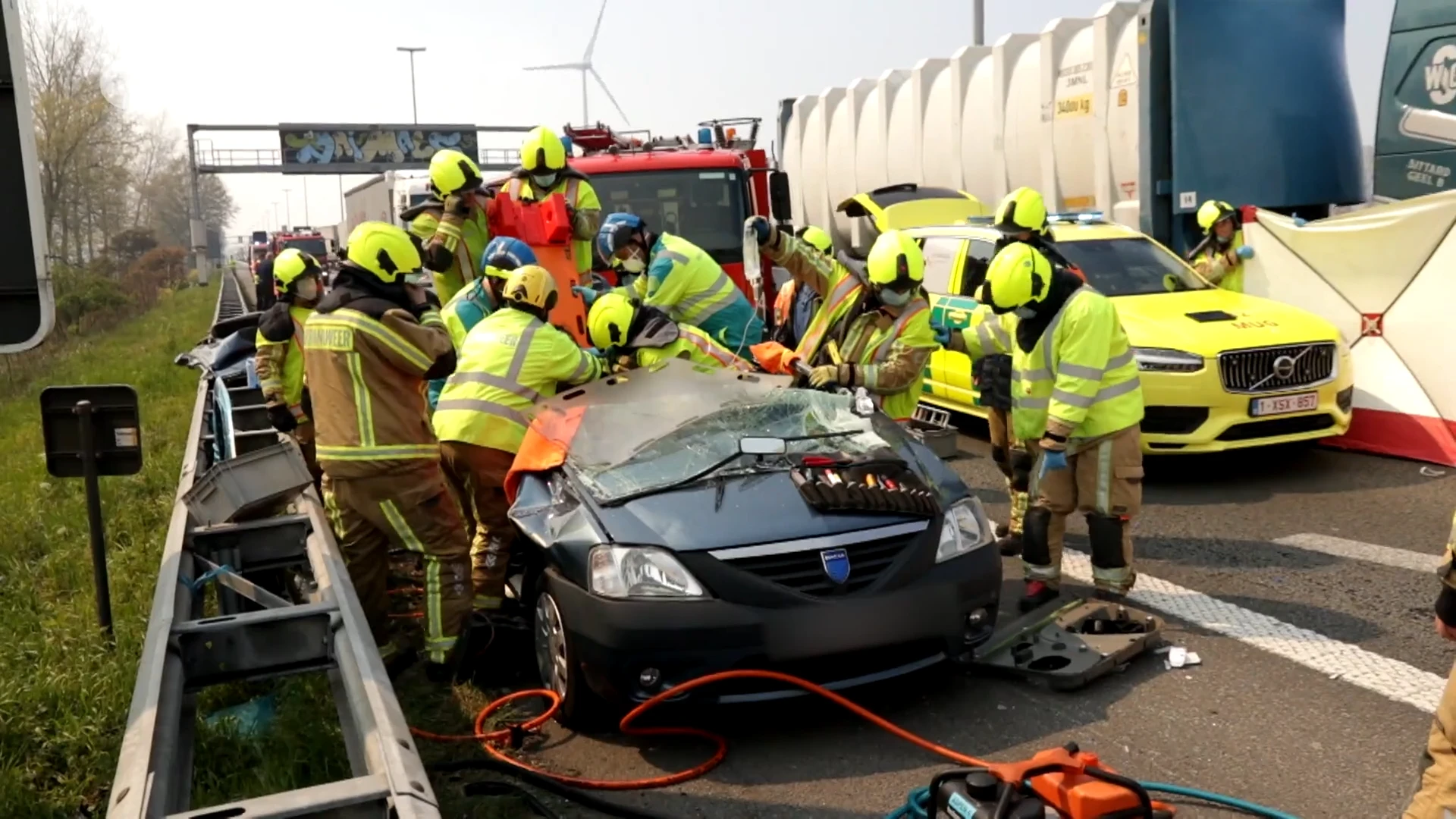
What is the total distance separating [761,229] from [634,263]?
0.88 m

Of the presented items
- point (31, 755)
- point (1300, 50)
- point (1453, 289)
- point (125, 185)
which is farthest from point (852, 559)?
point (125, 185)

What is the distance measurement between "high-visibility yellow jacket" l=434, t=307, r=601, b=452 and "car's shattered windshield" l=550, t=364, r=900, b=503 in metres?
0.34

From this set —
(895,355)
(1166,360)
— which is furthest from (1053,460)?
(1166,360)

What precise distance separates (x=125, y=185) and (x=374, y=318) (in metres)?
61.2

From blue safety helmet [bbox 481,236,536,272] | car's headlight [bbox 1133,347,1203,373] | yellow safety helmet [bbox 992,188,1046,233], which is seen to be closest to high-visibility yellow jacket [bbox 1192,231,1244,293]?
car's headlight [bbox 1133,347,1203,373]

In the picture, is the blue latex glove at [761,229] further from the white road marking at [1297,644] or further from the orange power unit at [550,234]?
the white road marking at [1297,644]

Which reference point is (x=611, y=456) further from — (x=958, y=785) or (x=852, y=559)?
(x=958, y=785)

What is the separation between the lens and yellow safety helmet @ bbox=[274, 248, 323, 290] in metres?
7.66

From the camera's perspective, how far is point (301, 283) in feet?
25.1

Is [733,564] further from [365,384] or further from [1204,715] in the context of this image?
[365,384]

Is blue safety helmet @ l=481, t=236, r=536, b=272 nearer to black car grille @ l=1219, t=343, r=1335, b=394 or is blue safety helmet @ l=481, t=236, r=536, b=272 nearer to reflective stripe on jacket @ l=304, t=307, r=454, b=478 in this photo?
reflective stripe on jacket @ l=304, t=307, r=454, b=478

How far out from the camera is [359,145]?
6425 centimetres

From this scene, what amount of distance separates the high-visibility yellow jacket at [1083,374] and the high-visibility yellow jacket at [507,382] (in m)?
2.25

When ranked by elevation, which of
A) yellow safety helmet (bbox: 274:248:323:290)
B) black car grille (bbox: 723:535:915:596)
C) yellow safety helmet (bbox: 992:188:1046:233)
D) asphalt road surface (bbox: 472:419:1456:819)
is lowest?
asphalt road surface (bbox: 472:419:1456:819)
